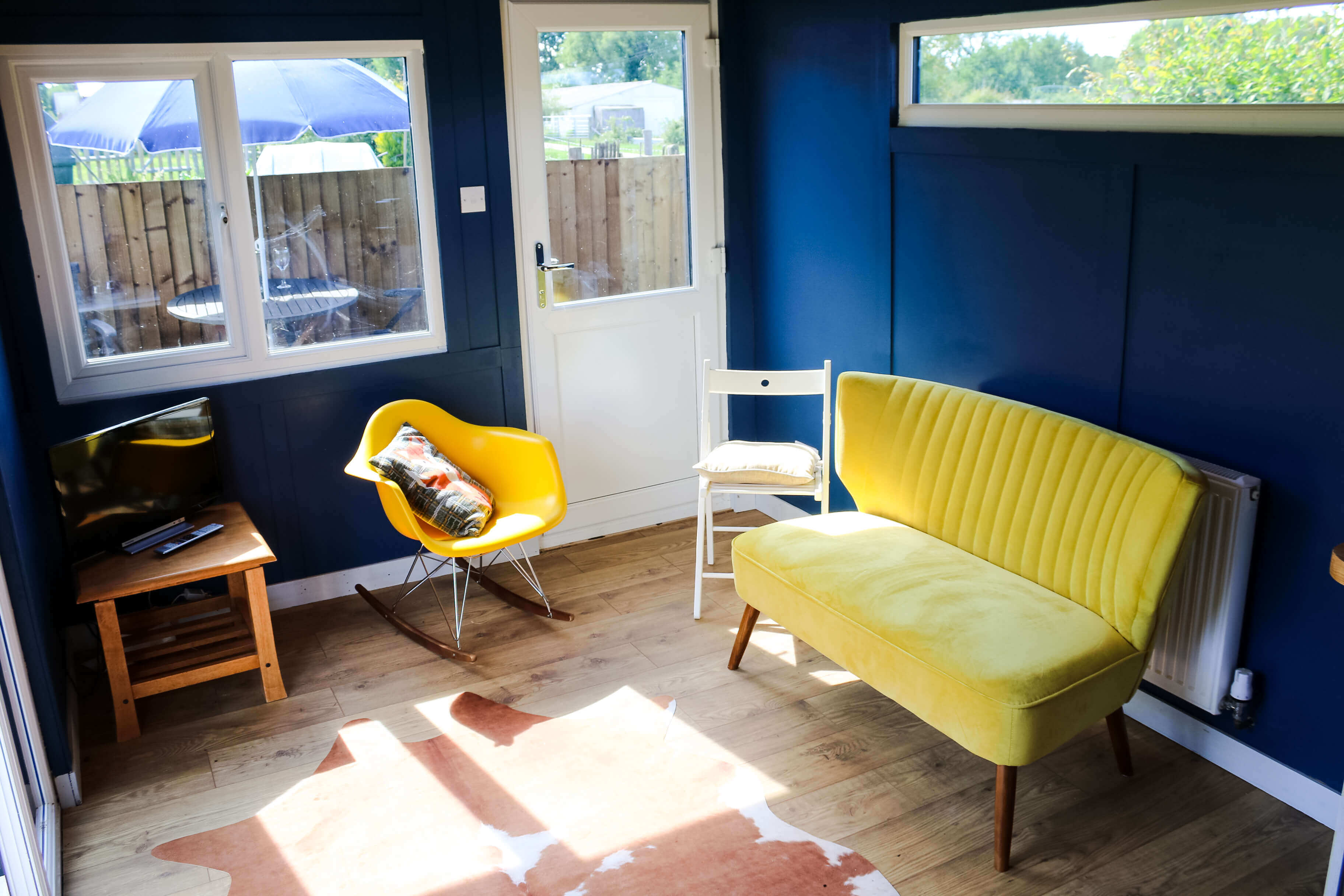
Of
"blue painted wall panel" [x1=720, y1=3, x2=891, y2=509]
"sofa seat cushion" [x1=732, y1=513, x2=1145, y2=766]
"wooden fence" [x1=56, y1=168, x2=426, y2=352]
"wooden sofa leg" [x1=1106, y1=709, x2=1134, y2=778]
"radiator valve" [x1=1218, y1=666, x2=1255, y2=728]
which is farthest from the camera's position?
"blue painted wall panel" [x1=720, y1=3, x2=891, y2=509]

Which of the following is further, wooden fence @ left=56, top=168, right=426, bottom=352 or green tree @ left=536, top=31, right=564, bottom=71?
green tree @ left=536, top=31, right=564, bottom=71

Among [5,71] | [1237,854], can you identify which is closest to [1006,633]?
[1237,854]

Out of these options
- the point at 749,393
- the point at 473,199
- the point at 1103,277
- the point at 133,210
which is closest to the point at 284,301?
the point at 133,210

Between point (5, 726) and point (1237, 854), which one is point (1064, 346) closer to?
point (1237, 854)

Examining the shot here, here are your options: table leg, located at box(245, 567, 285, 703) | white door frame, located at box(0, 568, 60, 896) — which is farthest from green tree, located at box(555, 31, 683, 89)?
white door frame, located at box(0, 568, 60, 896)

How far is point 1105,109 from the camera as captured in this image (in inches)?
127

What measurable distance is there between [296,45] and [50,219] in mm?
1068

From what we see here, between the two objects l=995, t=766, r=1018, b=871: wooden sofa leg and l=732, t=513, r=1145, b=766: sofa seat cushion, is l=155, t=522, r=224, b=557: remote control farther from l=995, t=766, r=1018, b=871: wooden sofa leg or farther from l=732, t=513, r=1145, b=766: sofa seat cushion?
l=995, t=766, r=1018, b=871: wooden sofa leg

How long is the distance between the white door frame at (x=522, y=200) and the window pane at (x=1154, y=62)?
117 cm

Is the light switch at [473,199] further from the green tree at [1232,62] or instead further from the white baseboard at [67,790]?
the white baseboard at [67,790]

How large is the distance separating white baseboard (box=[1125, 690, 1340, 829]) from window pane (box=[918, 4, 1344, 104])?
Result: 177 centimetres

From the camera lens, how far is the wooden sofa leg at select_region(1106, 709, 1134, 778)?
312 centimetres

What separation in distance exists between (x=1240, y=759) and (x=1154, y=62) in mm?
2011

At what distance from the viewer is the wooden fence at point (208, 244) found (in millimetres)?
3883
